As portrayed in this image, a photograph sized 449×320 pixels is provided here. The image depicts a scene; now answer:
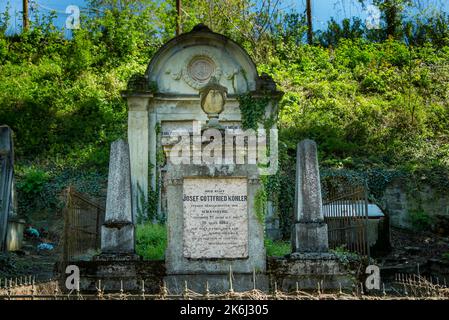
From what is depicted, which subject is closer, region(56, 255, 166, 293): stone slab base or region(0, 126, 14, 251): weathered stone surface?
region(56, 255, 166, 293): stone slab base

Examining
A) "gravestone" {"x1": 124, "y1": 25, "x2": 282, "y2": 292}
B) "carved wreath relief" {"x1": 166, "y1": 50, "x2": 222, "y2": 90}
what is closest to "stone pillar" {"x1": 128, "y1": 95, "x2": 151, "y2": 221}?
"carved wreath relief" {"x1": 166, "y1": 50, "x2": 222, "y2": 90}

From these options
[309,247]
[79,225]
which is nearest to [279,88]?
[79,225]

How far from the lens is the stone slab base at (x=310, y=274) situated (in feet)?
26.9

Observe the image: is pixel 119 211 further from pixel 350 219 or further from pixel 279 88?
pixel 279 88

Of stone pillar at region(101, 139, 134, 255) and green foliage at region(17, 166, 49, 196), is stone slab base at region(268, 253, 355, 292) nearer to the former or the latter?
stone pillar at region(101, 139, 134, 255)

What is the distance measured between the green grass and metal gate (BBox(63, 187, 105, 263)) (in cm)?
81

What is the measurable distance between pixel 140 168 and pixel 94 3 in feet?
54.0

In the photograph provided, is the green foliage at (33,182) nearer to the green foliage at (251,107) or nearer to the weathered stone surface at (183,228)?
the green foliage at (251,107)

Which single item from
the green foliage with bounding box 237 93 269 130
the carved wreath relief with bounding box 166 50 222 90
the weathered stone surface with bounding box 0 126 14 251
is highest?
the carved wreath relief with bounding box 166 50 222 90

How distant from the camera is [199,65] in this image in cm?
1509

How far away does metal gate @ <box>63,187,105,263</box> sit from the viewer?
900 centimetres

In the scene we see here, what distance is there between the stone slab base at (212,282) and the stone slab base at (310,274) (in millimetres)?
228

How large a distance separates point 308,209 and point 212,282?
1.67 meters

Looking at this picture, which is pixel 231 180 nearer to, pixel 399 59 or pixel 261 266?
pixel 261 266
